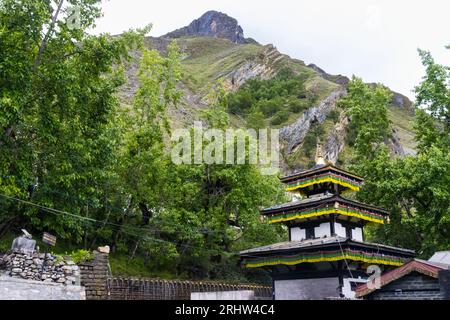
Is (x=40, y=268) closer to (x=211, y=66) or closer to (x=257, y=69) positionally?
(x=257, y=69)

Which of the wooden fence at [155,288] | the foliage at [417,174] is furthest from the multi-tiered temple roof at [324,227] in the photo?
the foliage at [417,174]

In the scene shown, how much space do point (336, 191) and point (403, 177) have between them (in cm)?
795

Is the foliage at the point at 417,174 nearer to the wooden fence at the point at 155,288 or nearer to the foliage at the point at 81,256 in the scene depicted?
the wooden fence at the point at 155,288

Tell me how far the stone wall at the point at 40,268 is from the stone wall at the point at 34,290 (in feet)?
1.64

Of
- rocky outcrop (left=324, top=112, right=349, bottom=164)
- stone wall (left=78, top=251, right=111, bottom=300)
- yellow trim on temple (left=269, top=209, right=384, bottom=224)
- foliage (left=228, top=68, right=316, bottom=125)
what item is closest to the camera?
stone wall (left=78, top=251, right=111, bottom=300)

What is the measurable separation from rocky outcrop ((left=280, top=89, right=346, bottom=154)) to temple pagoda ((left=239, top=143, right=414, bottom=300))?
231 feet

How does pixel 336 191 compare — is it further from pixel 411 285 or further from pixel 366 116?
pixel 366 116

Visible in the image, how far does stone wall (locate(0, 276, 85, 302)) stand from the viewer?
54.4 feet

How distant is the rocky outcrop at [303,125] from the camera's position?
322 feet

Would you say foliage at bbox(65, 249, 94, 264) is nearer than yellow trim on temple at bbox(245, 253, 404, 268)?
Yes

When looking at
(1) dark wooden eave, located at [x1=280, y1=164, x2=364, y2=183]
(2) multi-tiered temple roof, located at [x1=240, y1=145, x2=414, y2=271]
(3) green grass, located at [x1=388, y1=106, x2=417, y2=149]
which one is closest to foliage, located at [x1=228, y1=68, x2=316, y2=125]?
(3) green grass, located at [x1=388, y1=106, x2=417, y2=149]

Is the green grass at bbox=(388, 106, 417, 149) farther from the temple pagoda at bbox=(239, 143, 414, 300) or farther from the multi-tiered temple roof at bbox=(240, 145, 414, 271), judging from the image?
the temple pagoda at bbox=(239, 143, 414, 300)

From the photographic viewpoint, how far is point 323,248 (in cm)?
2220
